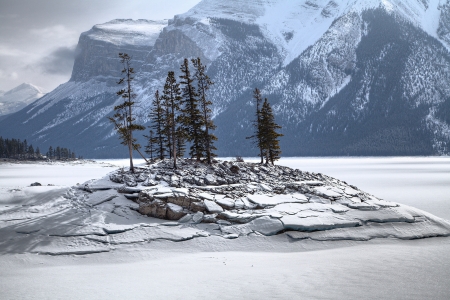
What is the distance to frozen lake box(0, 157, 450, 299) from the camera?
9445 millimetres

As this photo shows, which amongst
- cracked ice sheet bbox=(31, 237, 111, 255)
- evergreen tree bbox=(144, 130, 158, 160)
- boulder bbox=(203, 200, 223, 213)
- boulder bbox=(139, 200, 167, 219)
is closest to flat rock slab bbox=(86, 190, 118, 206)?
boulder bbox=(139, 200, 167, 219)

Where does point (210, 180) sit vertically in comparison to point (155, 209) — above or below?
above

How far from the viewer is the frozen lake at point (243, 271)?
9445 mm

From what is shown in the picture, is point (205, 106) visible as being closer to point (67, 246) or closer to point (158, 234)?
point (158, 234)

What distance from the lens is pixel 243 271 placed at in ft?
37.7

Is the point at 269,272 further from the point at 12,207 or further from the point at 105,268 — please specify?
the point at 12,207

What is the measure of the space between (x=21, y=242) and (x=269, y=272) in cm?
1122

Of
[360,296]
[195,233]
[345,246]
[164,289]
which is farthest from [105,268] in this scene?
[345,246]

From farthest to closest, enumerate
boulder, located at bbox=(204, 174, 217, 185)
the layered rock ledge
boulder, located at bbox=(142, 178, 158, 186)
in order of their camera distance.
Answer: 1. boulder, located at bbox=(204, 174, 217, 185)
2. boulder, located at bbox=(142, 178, 158, 186)
3. the layered rock ledge

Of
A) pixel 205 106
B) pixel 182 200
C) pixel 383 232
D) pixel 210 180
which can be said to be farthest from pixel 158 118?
pixel 383 232

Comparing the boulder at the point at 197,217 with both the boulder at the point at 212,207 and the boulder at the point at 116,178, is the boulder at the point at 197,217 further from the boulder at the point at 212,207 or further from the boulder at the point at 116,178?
the boulder at the point at 116,178

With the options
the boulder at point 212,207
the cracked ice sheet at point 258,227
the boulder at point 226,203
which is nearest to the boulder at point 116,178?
the boulder at point 212,207

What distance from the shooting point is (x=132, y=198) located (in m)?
19.4

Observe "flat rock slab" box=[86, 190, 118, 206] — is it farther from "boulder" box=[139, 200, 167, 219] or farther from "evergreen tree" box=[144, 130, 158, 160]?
"evergreen tree" box=[144, 130, 158, 160]
